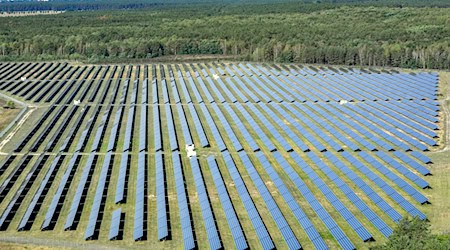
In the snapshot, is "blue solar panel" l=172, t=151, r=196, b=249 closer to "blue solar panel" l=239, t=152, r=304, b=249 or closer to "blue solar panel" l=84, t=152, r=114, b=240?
"blue solar panel" l=84, t=152, r=114, b=240

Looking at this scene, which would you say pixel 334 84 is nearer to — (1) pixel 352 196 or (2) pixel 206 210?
(1) pixel 352 196

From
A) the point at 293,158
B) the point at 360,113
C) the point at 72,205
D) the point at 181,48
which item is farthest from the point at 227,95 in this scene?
the point at 181,48

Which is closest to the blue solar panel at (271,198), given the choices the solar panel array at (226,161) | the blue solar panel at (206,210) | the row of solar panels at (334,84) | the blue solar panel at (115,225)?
the solar panel array at (226,161)

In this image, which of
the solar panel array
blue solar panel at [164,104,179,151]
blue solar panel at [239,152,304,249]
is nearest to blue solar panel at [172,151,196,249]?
the solar panel array

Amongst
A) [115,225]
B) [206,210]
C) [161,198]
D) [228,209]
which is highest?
[115,225]

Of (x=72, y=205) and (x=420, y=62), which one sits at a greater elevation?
(x=72, y=205)

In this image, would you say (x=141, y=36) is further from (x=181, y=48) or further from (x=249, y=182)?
(x=249, y=182)

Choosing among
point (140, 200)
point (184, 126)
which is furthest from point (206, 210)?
point (184, 126)

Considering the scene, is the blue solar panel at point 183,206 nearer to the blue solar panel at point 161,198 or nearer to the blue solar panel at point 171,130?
the blue solar panel at point 161,198
